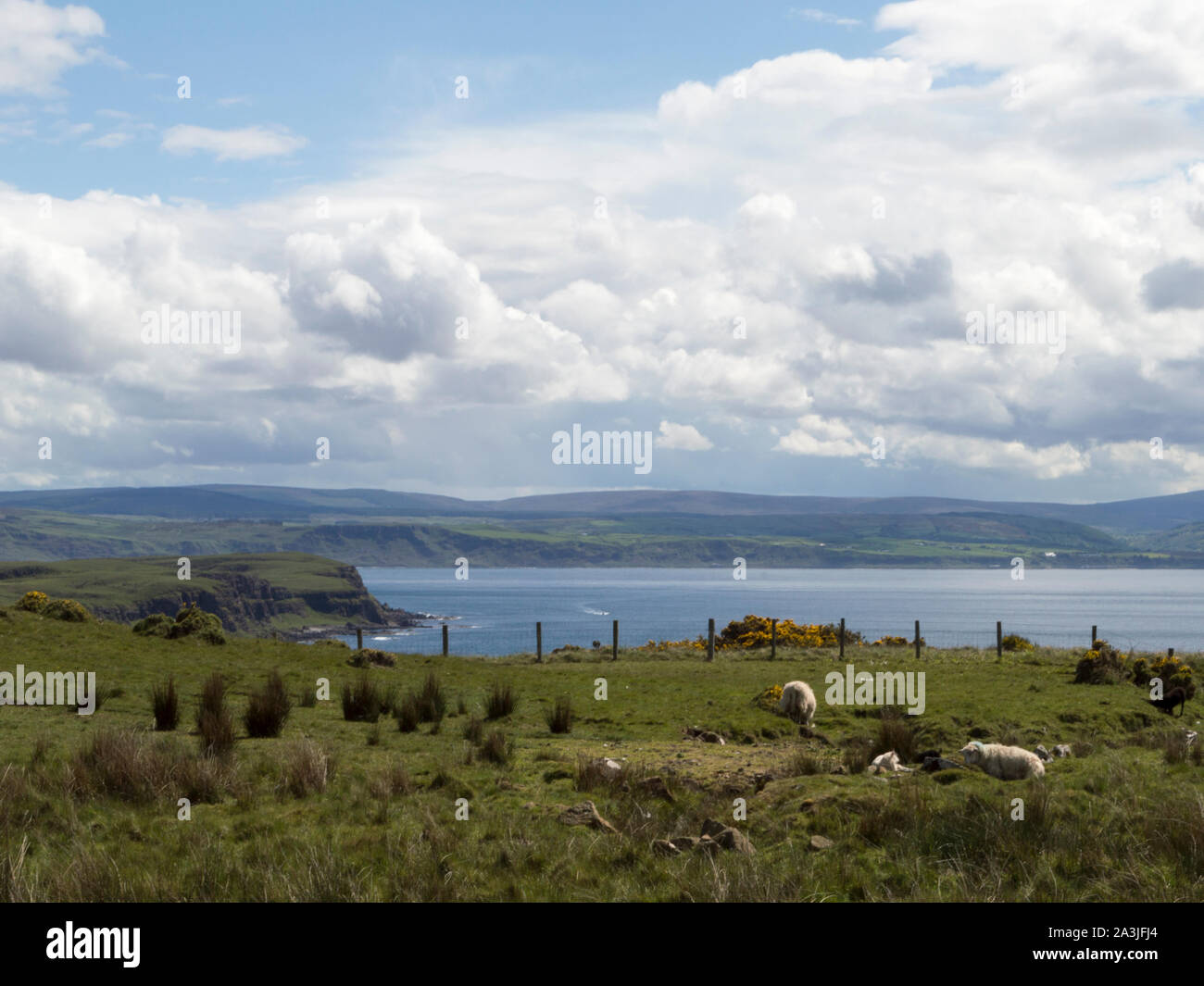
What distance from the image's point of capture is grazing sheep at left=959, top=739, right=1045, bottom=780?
46.8 feet

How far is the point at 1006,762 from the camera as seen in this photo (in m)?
14.4

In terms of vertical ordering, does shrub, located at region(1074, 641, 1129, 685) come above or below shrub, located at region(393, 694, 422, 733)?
below

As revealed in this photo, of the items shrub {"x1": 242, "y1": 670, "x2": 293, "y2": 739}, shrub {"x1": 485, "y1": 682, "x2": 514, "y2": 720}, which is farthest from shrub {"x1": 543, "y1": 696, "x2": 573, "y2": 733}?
shrub {"x1": 242, "y1": 670, "x2": 293, "y2": 739}

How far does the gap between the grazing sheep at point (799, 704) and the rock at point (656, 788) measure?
10.2 metres

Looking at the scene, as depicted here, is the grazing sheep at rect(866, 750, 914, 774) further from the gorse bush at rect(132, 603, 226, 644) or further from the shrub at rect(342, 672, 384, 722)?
the gorse bush at rect(132, 603, 226, 644)

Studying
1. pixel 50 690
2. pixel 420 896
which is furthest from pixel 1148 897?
pixel 50 690

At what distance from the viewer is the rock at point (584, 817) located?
36.9 feet

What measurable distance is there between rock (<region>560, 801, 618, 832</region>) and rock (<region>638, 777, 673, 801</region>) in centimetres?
147

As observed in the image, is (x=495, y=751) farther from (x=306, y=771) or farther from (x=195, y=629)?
(x=195, y=629)

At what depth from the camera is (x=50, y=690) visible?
2177 cm

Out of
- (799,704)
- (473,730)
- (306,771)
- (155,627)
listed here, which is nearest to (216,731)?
(306,771)

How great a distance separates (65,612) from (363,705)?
20.2 meters

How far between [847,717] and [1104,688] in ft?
36.7
